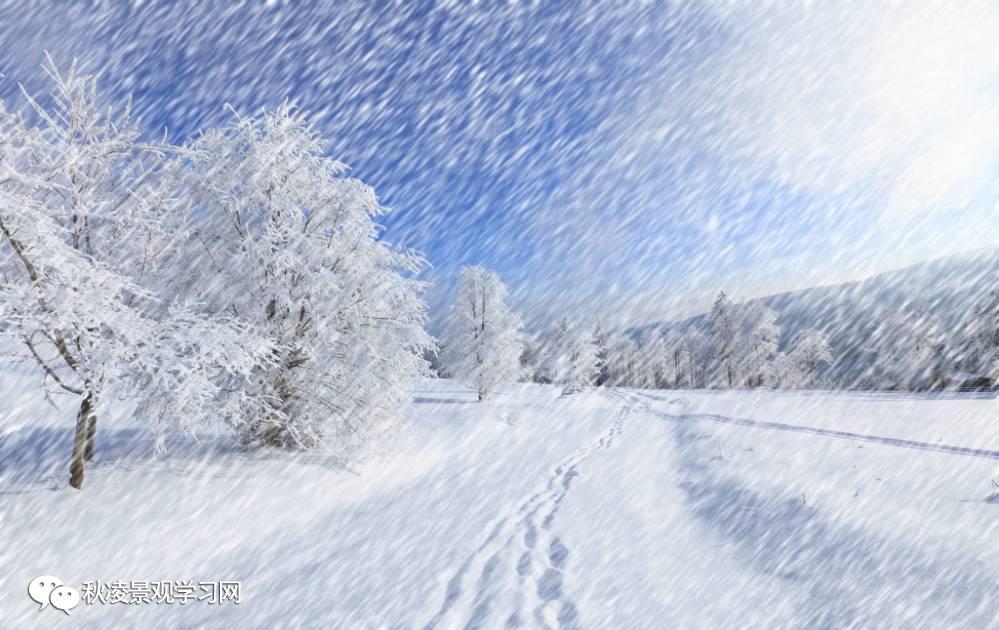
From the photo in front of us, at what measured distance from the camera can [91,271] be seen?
639cm

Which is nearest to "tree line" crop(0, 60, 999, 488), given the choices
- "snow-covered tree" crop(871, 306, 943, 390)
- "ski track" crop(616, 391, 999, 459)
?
"ski track" crop(616, 391, 999, 459)

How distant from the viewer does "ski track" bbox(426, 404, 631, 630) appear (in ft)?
14.3

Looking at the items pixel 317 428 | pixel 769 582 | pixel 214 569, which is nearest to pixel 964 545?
pixel 769 582

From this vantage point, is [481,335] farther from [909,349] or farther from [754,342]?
[909,349]

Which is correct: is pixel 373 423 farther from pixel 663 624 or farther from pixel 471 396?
pixel 471 396

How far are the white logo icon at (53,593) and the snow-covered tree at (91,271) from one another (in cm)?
213

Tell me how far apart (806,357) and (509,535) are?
6945 cm

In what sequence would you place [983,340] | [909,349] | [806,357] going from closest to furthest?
[983,340], [909,349], [806,357]

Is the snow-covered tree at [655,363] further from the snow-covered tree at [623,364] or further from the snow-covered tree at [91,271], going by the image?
the snow-covered tree at [91,271]

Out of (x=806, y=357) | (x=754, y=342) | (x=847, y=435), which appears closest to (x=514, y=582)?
(x=847, y=435)

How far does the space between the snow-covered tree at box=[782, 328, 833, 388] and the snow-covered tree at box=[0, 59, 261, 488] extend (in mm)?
69302

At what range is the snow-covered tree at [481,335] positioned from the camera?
3216 cm

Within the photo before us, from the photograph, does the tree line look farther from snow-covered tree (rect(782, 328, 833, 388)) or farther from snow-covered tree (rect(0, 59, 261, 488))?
snow-covered tree (rect(782, 328, 833, 388))

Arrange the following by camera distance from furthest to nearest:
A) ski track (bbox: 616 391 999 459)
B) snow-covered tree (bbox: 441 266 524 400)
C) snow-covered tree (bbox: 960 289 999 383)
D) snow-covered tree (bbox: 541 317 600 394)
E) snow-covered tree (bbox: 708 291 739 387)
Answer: snow-covered tree (bbox: 541 317 600 394) → snow-covered tree (bbox: 708 291 739 387) → snow-covered tree (bbox: 960 289 999 383) → snow-covered tree (bbox: 441 266 524 400) → ski track (bbox: 616 391 999 459)
